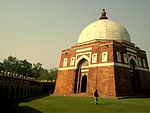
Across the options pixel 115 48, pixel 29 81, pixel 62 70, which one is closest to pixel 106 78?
pixel 115 48

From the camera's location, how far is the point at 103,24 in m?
32.3

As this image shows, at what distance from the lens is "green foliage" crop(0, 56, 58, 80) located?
2334 inches

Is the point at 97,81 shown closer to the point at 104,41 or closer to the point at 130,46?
the point at 104,41

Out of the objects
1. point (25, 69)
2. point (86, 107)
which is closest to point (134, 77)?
point (86, 107)

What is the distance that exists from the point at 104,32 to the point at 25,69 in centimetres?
3872

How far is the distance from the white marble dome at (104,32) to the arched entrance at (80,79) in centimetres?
363

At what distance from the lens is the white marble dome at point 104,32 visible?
30.9m

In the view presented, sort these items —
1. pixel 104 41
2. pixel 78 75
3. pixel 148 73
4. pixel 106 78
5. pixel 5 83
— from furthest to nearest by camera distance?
pixel 148 73
pixel 78 75
pixel 104 41
pixel 106 78
pixel 5 83

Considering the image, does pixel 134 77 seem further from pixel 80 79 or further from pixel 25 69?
pixel 25 69

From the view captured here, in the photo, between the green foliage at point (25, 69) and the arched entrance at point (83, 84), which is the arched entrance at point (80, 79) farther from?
the green foliage at point (25, 69)

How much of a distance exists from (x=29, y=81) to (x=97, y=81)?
1061 centimetres

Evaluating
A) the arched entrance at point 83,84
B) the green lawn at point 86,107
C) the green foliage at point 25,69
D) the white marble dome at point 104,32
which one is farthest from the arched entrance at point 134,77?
the green foliage at point 25,69

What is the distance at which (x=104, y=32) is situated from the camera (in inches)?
1224

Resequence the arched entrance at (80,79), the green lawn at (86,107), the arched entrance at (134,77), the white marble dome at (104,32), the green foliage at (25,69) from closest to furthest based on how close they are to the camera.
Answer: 1. the green lawn at (86,107)
2. the arched entrance at (134,77)
3. the arched entrance at (80,79)
4. the white marble dome at (104,32)
5. the green foliage at (25,69)
